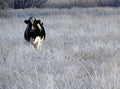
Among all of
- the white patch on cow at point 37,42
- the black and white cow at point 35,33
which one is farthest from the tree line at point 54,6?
the white patch on cow at point 37,42

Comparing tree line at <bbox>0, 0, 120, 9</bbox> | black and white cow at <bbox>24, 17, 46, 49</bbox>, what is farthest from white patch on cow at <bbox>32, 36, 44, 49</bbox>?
tree line at <bbox>0, 0, 120, 9</bbox>

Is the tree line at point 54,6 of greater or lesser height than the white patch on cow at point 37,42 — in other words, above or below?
below

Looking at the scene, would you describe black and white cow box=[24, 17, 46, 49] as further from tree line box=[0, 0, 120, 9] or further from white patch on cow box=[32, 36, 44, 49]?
A: tree line box=[0, 0, 120, 9]

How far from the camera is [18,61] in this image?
26.7 ft

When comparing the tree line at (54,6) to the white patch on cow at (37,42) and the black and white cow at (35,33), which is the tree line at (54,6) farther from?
the white patch on cow at (37,42)

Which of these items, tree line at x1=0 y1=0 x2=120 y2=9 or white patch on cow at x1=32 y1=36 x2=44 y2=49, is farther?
tree line at x1=0 y1=0 x2=120 y2=9

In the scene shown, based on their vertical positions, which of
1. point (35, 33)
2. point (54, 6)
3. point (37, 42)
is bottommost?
point (54, 6)

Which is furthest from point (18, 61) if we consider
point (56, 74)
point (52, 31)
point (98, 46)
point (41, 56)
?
point (52, 31)

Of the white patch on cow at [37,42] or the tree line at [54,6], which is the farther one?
the tree line at [54,6]

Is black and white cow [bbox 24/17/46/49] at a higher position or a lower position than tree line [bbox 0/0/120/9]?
higher

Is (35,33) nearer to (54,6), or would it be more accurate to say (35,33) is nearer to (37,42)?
(37,42)

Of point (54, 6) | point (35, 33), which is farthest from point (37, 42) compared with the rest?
point (54, 6)

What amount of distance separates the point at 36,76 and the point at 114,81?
1.41m

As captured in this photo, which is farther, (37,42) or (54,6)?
(54,6)
